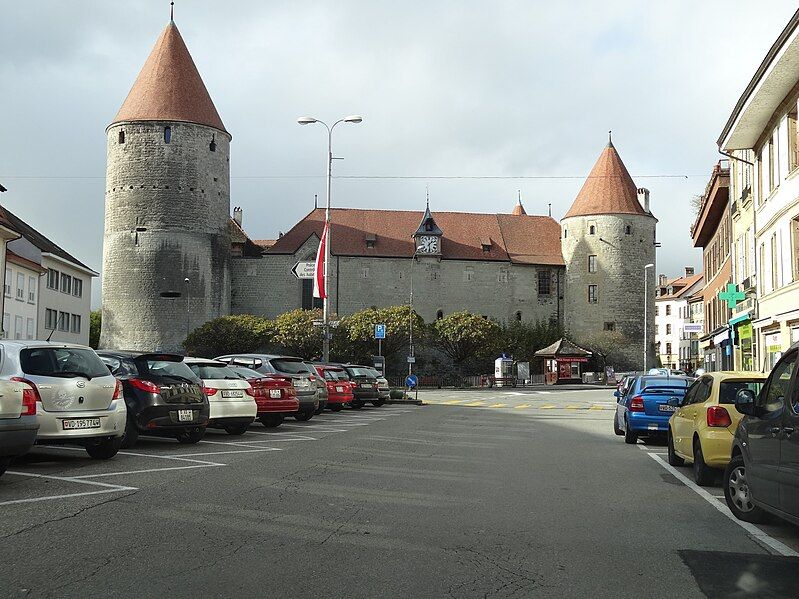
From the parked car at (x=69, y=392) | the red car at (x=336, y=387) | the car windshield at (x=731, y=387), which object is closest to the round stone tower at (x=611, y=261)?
the red car at (x=336, y=387)

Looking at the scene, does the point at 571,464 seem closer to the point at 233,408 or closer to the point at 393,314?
the point at 233,408

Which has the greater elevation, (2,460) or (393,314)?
(393,314)

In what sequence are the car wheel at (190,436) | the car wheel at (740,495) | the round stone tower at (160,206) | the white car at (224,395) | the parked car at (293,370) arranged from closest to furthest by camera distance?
the car wheel at (740,495)
the car wheel at (190,436)
the white car at (224,395)
the parked car at (293,370)
the round stone tower at (160,206)

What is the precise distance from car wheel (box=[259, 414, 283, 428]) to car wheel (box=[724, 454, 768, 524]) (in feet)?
41.4

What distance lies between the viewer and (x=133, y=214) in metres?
74.2

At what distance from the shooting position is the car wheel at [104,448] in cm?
1248

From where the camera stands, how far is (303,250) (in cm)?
8456

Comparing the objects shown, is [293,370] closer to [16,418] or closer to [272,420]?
[272,420]

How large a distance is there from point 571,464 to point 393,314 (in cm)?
6132

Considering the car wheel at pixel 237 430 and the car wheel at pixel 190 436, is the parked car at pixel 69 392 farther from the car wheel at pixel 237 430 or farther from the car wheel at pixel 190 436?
the car wheel at pixel 237 430

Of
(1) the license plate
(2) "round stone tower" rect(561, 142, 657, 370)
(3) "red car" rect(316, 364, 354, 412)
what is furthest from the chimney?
(1) the license plate

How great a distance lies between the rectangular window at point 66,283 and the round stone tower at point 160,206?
1440 centimetres

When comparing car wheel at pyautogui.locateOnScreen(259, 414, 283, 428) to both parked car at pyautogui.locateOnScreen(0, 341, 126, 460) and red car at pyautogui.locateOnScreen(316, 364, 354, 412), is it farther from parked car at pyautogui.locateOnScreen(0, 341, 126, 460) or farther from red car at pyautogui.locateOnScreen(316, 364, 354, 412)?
parked car at pyautogui.locateOnScreen(0, 341, 126, 460)

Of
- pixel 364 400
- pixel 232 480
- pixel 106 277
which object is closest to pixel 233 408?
pixel 232 480
